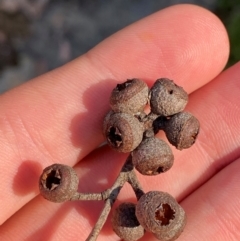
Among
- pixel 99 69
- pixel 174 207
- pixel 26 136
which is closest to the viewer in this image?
pixel 174 207

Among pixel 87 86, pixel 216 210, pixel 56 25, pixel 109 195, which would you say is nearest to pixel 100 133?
→ pixel 87 86

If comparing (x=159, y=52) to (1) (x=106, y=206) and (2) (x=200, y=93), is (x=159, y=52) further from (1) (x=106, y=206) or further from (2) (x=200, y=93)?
(1) (x=106, y=206)

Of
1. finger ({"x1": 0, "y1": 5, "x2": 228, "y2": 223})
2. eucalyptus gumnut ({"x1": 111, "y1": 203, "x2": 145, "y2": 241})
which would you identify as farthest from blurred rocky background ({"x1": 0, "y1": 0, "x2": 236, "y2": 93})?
eucalyptus gumnut ({"x1": 111, "y1": 203, "x2": 145, "y2": 241})

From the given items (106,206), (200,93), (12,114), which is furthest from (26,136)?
(200,93)

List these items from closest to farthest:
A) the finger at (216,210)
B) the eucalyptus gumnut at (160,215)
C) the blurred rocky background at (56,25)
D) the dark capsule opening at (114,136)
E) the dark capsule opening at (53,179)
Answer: the eucalyptus gumnut at (160,215)
the dark capsule opening at (53,179)
the dark capsule opening at (114,136)
the finger at (216,210)
the blurred rocky background at (56,25)

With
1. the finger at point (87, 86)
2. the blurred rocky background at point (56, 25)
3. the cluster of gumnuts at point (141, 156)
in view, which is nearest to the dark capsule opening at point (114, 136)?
the cluster of gumnuts at point (141, 156)

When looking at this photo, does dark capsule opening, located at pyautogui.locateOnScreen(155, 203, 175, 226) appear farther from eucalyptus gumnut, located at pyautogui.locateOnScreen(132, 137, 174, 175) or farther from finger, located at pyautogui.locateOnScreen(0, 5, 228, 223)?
finger, located at pyautogui.locateOnScreen(0, 5, 228, 223)

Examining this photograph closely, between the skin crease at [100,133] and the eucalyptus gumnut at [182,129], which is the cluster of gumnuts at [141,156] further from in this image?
the skin crease at [100,133]
